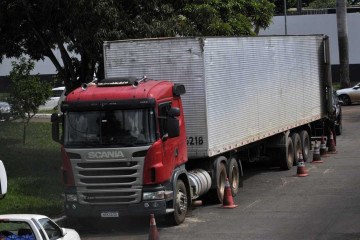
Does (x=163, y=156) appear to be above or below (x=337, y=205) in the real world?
above

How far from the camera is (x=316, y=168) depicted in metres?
22.8

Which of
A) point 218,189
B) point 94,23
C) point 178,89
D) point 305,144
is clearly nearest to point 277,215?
point 218,189

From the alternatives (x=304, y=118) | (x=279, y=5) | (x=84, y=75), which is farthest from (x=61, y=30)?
(x=279, y=5)

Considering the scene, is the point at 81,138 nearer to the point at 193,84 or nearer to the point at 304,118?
the point at 193,84

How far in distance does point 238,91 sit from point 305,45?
7.05 m

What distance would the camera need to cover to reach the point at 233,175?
18.4 m

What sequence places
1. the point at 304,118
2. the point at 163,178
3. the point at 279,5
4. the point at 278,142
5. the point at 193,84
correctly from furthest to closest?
the point at 279,5 → the point at 304,118 → the point at 278,142 → the point at 193,84 → the point at 163,178

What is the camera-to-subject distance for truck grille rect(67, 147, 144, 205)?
1445 centimetres

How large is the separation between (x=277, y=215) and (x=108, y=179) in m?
3.67

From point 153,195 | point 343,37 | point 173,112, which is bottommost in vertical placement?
point 153,195

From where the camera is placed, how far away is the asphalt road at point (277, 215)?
46.5 feet

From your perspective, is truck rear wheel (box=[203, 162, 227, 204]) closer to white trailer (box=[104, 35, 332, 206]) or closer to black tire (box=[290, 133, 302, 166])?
white trailer (box=[104, 35, 332, 206])

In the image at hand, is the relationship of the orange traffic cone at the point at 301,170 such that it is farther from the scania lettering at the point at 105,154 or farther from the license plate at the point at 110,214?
the scania lettering at the point at 105,154

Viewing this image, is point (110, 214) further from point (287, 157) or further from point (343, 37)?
point (343, 37)
